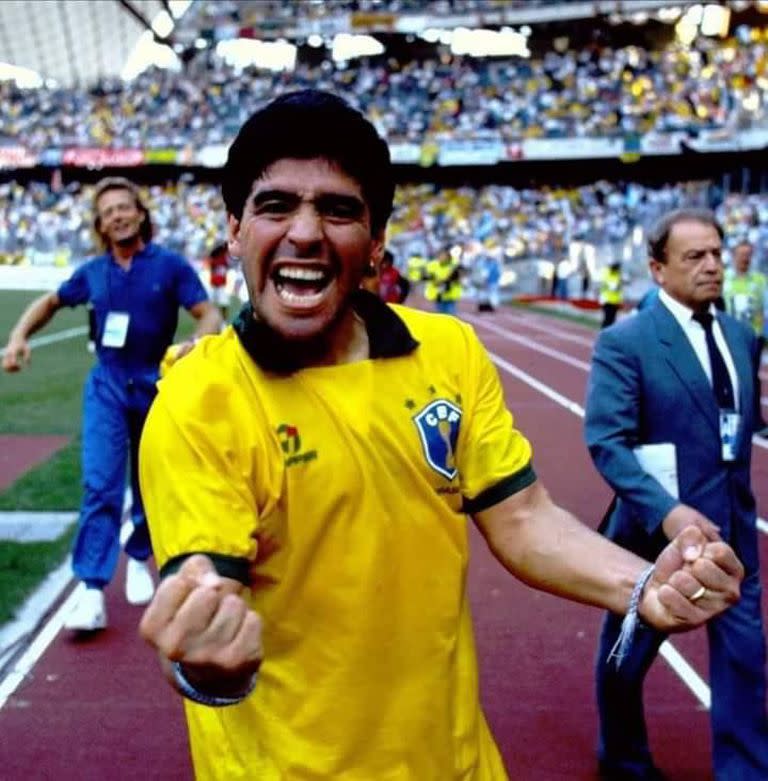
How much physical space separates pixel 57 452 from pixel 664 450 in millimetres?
8250

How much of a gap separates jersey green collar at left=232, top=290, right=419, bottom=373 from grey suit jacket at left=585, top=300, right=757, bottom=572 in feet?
6.62

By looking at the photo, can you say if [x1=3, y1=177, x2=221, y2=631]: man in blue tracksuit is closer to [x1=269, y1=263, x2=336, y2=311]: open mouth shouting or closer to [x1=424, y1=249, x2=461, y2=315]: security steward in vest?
[x1=269, y1=263, x2=336, y2=311]: open mouth shouting

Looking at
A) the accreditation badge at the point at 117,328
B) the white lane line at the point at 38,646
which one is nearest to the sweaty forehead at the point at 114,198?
the accreditation badge at the point at 117,328

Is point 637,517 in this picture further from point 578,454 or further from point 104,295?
point 578,454

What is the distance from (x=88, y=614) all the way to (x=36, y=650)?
0.30 m

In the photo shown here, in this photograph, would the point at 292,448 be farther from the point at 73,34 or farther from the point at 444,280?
the point at 73,34

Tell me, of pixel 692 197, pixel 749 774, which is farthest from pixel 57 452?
pixel 692 197

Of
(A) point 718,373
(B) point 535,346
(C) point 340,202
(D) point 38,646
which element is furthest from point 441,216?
(C) point 340,202

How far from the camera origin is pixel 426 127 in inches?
2143

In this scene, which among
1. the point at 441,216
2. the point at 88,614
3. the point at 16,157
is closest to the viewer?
the point at 88,614

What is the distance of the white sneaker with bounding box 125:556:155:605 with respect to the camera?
22.1 feet

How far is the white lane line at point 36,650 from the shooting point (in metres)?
5.43

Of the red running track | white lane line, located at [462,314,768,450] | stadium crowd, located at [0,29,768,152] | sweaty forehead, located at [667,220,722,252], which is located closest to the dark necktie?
sweaty forehead, located at [667,220,722,252]

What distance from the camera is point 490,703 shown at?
534 centimetres
